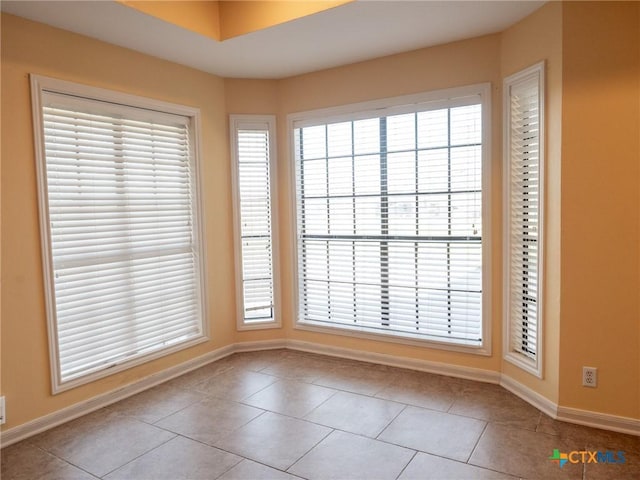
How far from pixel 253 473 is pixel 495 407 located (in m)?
1.69

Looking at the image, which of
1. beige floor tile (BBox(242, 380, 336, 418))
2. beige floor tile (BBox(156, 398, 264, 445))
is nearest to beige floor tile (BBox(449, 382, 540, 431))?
beige floor tile (BBox(242, 380, 336, 418))

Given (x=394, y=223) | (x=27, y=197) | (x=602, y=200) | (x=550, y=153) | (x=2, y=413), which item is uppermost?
(x=550, y=153)

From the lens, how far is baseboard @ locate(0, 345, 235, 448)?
2672mm

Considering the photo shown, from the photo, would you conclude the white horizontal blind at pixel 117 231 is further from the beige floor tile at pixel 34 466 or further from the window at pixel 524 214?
the window at pixel 524 214

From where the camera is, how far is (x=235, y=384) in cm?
348

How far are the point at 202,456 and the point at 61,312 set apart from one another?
1369mm

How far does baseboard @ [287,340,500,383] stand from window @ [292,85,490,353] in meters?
0.18

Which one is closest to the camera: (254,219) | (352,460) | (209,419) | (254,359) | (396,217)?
(352,460)

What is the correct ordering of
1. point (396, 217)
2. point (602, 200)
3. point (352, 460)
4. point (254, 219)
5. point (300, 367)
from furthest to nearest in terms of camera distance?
point (254, 219) < point (300, 367) < point (396, 217) < point (602, 200) < point (352, 460)

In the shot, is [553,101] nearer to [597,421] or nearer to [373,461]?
[597,421]

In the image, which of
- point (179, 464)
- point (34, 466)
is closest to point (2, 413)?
point (34, 466)

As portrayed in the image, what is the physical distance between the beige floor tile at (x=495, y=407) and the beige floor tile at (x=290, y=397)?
0.95 m

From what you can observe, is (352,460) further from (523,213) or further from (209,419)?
(523,213)

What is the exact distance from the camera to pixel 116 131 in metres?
3.24
